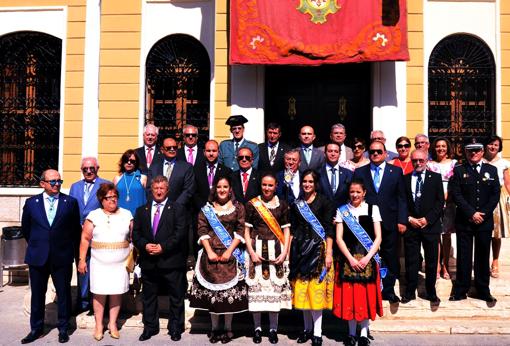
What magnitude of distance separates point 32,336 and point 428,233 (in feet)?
15.8

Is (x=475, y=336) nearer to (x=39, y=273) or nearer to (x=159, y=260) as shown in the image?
(x=159, y=260)

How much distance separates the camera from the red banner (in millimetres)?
8406

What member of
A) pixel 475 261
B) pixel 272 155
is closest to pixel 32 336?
pixel 272 155

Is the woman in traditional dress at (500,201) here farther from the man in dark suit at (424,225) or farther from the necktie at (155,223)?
the necktie at (155,223)

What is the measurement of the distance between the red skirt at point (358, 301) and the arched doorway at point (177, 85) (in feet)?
16.6

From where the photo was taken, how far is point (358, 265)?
5.23m

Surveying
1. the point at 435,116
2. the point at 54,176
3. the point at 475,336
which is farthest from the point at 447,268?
the point at 54,176

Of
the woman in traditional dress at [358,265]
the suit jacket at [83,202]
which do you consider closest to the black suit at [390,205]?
the woman in traditional dress at [358,265]

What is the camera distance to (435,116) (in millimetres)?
9273

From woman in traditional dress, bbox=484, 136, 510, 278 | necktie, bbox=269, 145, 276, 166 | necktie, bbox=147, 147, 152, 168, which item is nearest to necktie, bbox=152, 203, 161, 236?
necktie, bbox=147, 147, 152, 168

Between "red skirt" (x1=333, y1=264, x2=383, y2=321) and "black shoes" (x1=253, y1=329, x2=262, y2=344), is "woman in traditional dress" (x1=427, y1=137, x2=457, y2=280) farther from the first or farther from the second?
"black shoes" (x1=253, y1=329, x2=262, y2=344)

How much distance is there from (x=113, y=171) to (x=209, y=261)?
178 inches

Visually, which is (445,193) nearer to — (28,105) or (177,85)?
(177,85)

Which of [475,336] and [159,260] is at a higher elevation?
[159,260]
